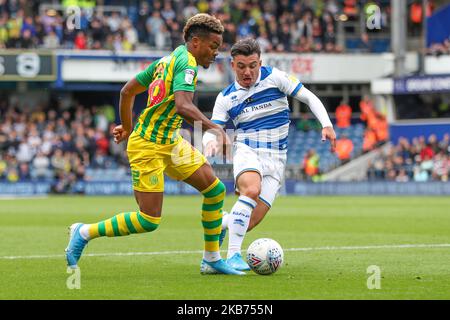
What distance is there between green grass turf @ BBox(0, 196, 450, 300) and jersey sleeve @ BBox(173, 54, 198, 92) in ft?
5.71

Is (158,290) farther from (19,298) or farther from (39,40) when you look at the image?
(39,40)

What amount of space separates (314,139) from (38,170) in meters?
11.1

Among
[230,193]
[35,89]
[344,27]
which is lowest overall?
[230,193]

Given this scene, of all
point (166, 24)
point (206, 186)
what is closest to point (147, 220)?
point (206, 186)

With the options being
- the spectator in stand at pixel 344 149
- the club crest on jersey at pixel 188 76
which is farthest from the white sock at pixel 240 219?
the spectator in stand at pixel 344 149

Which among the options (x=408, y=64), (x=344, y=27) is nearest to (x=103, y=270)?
(x=408, y=64)

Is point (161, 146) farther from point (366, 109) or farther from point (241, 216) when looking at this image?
point (366, 109)

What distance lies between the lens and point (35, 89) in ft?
130

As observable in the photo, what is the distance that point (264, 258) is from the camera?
974cm

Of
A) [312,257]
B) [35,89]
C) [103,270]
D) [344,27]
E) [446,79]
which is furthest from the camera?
[344,27]

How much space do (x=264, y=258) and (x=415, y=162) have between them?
2632cm

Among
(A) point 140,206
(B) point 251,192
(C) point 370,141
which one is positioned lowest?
(A) point 140,206

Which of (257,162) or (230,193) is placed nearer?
(257,162)

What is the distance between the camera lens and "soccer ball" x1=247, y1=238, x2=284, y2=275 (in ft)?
32.0
